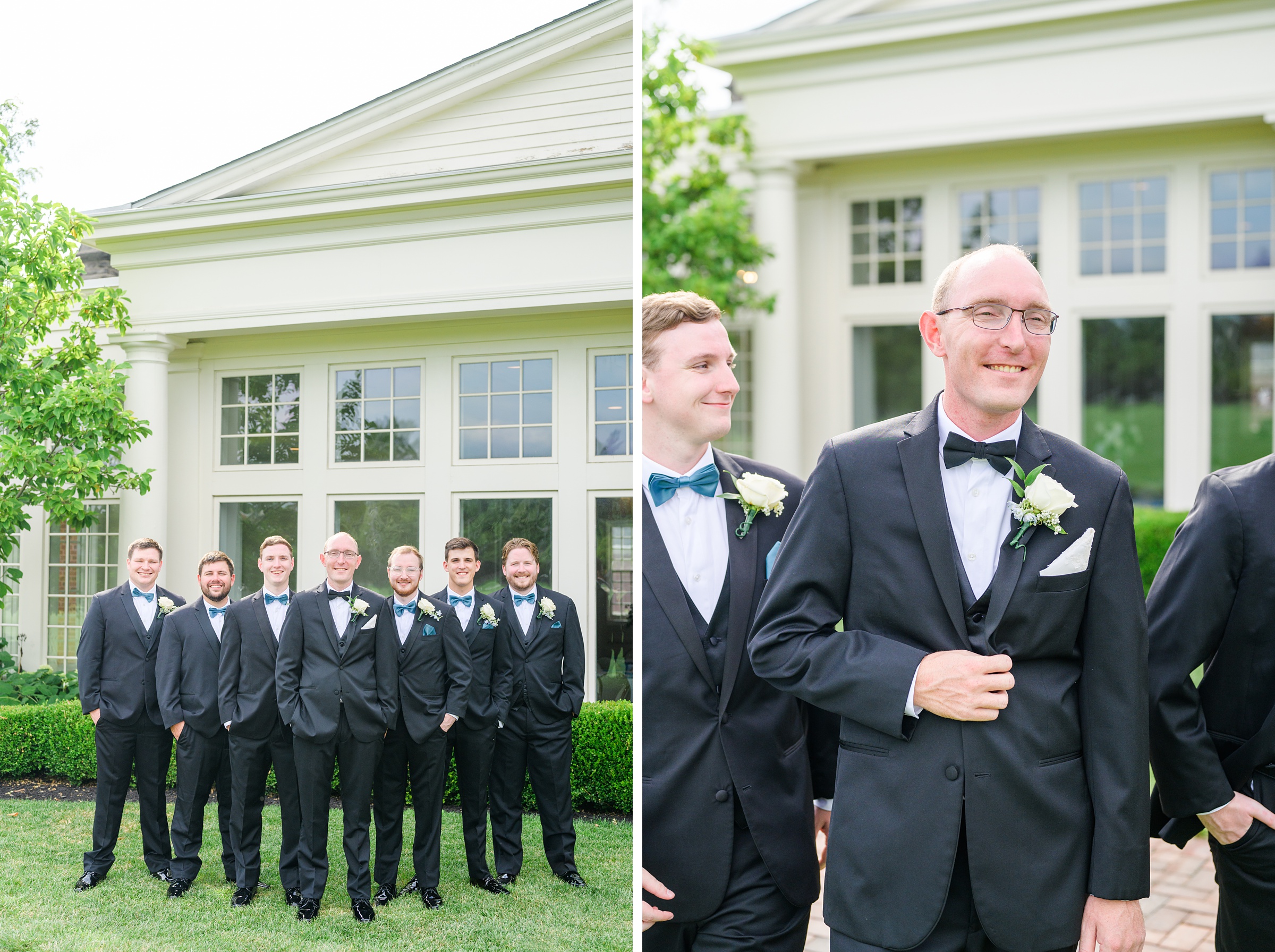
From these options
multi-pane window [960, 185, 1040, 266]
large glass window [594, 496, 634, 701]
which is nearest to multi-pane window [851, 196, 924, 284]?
multi-pane window [960, 185, 1040, 266]

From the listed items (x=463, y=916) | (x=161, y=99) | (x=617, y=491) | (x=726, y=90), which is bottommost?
(x=463, y=916)

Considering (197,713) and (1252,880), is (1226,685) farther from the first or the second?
(197,713)

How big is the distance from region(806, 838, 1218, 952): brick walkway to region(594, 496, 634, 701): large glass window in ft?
5.29

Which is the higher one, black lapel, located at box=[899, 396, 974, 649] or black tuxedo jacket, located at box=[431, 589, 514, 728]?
black lapel, located at box=[899, 396, 974, 649]

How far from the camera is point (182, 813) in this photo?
8.71 feet

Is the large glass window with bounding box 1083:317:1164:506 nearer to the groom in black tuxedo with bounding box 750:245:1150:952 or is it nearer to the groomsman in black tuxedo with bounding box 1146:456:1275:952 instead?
the groomsman in black tuxedo with bounding box 1146:456:1275:952

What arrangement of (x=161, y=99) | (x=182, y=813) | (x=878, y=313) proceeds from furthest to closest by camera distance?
1. (x=878, y=313)
2. (x=161, y=99)
3. (x=182, y=813)

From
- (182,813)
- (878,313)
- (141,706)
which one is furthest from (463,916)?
(878,313)

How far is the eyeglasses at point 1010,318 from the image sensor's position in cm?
198

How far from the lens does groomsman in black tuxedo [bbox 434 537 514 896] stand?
2.45 m

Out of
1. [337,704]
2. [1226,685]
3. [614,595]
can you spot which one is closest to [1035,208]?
[1226,685]

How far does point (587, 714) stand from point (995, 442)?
1.10m

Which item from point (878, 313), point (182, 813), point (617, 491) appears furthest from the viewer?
point (878, 313)

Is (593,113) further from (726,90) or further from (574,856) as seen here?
(726,90)
